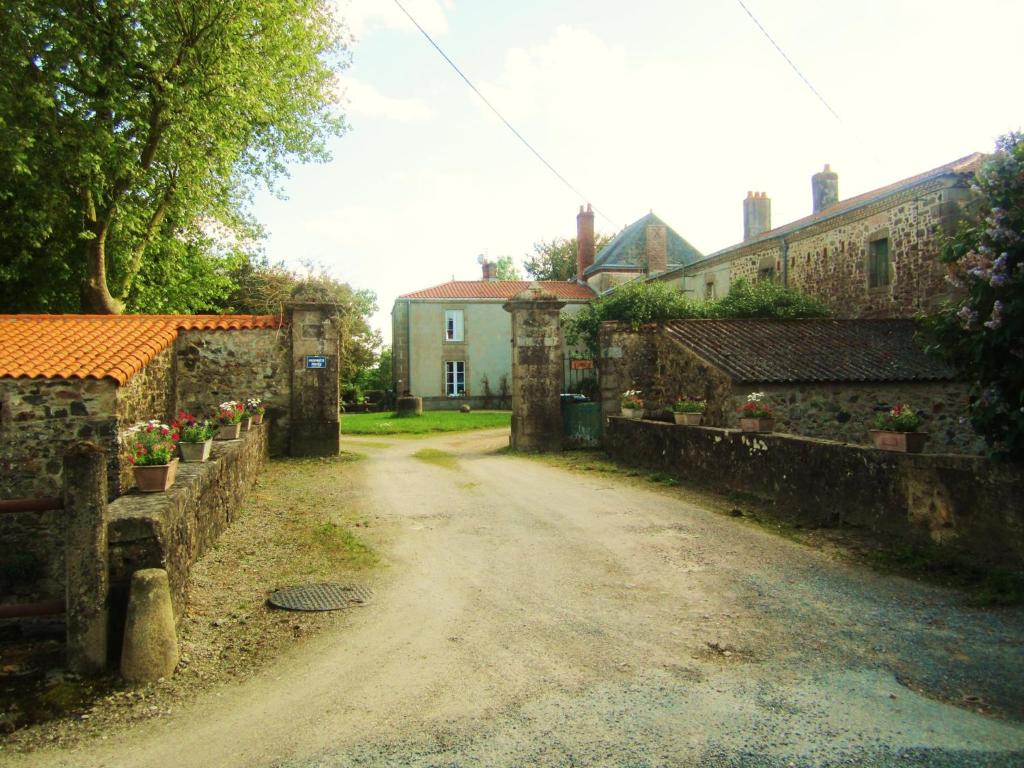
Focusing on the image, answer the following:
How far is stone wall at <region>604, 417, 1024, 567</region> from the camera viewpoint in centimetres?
609

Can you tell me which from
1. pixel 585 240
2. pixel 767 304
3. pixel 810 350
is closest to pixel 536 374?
pixel 810 350

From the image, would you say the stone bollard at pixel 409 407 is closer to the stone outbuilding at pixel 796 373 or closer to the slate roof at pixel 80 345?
the stone outbuilding at pixel 796 373

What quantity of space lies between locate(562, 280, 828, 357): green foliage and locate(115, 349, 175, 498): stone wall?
1140cm

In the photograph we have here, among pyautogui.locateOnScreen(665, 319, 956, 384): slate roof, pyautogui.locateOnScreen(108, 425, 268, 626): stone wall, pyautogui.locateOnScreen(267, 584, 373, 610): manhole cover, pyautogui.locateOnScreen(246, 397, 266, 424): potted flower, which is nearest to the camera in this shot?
pyautogui.locateOnScreen(108, 425, 268, 626): stone wall

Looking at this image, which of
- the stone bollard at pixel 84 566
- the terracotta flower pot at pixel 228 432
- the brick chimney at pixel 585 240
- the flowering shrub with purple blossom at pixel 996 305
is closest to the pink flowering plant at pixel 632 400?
the terracotta flower pot at pixel 228 432

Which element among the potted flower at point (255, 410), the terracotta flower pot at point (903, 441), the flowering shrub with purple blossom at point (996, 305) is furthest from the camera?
the potted flower at point (255, 410)

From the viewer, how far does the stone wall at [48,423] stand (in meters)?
8.57

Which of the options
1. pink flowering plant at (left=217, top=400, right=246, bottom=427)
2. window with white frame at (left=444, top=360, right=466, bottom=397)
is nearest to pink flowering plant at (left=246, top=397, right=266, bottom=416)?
pink flowering plant at (left=217, top=400, right=246, bottom=427)

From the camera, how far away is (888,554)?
6.77 meters

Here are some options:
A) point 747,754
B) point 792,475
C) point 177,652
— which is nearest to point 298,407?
point 792,475

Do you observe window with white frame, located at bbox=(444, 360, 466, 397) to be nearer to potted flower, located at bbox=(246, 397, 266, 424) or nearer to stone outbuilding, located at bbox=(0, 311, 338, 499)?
stone outbuilding, located at bbox=(0, 311, 338, 499)

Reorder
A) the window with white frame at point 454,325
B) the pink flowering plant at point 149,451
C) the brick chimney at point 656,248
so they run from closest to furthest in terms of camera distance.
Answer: the pink flowering plant at point 149,451 < the window with white frame at point 454,325 < the brick chimney at point 656,248

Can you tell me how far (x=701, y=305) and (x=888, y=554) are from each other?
1642cm

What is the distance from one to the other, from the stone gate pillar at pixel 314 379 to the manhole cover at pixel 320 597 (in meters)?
9.02
